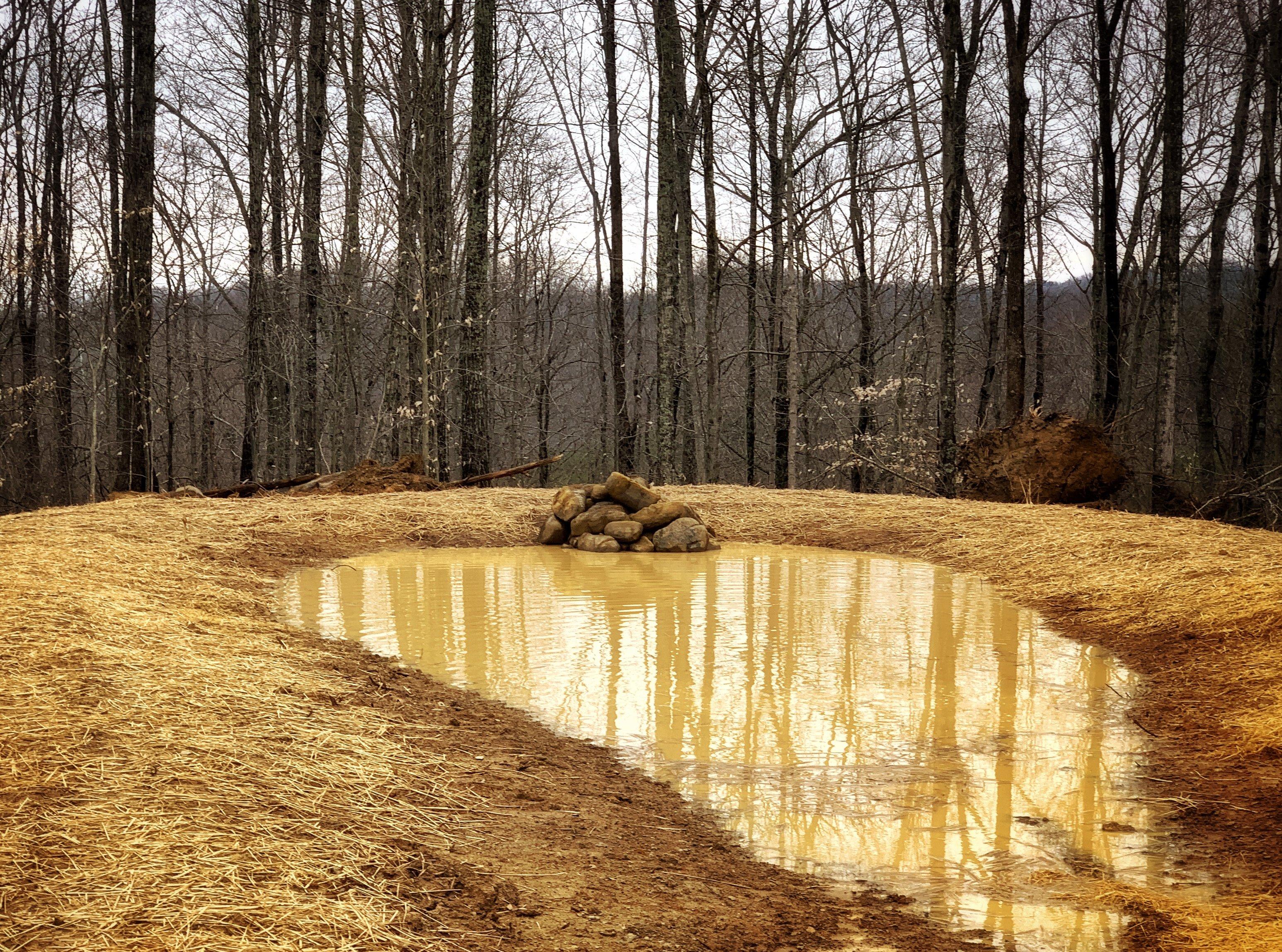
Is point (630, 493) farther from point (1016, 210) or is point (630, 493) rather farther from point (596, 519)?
point (1016, 210)

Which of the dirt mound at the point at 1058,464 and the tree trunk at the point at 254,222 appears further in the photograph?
the tree trunk at the point at 254,222

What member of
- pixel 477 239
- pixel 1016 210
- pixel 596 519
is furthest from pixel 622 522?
pixel 1016 210

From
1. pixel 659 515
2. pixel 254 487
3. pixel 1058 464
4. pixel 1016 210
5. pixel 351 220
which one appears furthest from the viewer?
pixel 351 220

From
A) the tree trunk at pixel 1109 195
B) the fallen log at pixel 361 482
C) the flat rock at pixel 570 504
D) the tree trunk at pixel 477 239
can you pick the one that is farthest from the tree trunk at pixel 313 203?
the tree trunk at pixel 1109 195

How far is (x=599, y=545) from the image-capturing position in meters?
10.7

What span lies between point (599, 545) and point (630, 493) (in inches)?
31.0

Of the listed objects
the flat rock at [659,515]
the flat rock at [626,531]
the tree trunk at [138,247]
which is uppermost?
the tree trunk at [138,247]

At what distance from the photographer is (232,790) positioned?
3.04m

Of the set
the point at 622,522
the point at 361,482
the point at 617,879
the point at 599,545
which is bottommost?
the point at 617,879

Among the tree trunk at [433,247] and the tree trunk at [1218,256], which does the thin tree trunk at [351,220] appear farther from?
the tree trunk at [1218,256]

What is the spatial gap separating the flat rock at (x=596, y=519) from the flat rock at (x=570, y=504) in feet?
0.36

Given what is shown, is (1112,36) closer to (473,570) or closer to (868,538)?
(868,538)

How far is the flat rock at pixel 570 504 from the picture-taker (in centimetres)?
1116

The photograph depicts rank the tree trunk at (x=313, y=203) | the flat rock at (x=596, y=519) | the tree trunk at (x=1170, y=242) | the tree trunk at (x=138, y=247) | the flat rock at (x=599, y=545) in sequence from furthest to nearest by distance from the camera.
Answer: the tree trunk at (x=313, y=203)
the tree trunk at (x=1170, y=242)
the tree trunk at (x=138, y=247)
the flat rock at (x=596, y=519)
the flat rock at (x=599, y=545)
